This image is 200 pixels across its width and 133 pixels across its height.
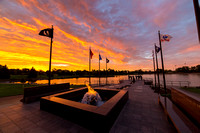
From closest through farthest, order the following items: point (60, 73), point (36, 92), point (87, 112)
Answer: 1. point (87, 112)
2. point (36, 92)
3. point (60, 73)

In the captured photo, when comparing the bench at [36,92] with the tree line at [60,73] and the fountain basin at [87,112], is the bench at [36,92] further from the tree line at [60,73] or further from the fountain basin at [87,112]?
the tree line at [60,73]

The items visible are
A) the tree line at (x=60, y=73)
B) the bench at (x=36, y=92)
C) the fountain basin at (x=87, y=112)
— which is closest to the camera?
the fountain basin at (x=87, y=112)

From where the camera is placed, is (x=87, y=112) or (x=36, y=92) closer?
(x=87, y=112)

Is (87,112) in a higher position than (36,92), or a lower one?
A: higher

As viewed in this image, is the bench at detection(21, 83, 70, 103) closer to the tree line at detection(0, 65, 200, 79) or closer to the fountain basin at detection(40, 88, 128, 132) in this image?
the fountain basin at detection(40, 88, 128, 132)

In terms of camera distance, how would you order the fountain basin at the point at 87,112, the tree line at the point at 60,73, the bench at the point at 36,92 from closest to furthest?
the fountain basin at the point at 87,112
the bench at the point at 36,92
the tree line at the point at 60,73

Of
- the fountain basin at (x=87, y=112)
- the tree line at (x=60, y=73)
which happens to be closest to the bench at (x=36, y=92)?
the fountain basin at (x=87, y=112)

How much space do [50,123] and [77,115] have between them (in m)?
1.52

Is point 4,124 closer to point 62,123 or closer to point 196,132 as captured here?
point 62,123

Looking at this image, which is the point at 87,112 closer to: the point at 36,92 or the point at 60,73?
the point at 36,92

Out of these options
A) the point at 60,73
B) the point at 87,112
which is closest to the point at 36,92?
the point at 87,112

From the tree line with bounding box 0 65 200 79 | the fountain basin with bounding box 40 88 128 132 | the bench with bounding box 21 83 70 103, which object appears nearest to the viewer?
the fountain basin with bounding box 40 88 128 132

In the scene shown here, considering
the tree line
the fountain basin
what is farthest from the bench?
the tree line

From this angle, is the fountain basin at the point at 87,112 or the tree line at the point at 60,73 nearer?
the fountain basin at the point at 87,112
